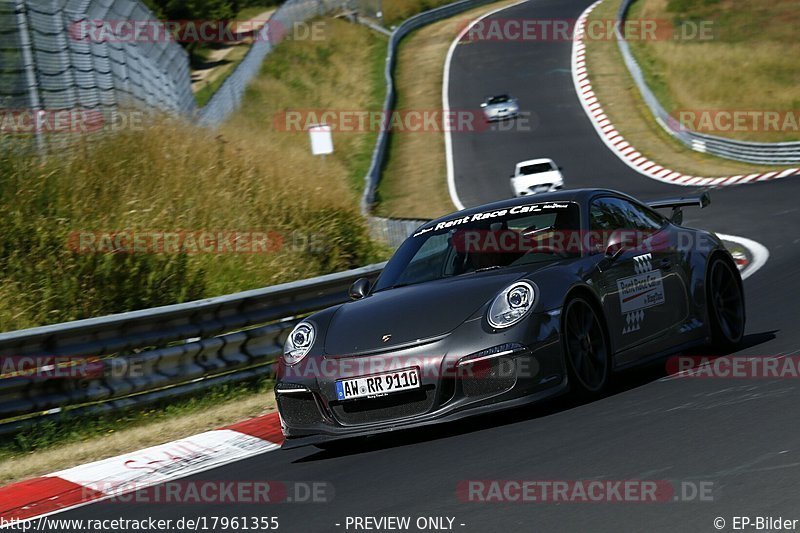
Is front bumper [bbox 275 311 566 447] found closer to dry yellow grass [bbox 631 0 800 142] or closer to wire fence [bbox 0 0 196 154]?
wire fence [bbox 0 0 196 154]

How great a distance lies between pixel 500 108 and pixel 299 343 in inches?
1484

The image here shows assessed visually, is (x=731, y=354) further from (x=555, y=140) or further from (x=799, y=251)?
(x=555, y=140)

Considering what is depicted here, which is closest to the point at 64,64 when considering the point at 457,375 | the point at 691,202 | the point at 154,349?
the point at 154,349

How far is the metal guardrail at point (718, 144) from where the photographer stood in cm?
3231

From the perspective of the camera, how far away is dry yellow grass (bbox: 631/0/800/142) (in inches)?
1724

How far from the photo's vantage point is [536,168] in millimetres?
31438

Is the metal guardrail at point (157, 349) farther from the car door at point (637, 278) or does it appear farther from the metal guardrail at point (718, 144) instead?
the metal guardrail at point (718, 144)

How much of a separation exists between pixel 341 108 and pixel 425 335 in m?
40.9

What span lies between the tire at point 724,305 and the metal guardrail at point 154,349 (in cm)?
354

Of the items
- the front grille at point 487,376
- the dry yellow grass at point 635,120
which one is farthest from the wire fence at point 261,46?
the front grille at point 487,376

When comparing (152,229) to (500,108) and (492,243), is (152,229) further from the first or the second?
(500,108)

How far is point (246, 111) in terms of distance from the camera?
148 ft

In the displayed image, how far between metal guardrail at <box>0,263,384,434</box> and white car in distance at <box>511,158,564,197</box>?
67.5ft

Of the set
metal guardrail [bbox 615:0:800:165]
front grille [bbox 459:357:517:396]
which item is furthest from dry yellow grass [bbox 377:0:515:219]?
front grille [bbox 459:357:517:396]
